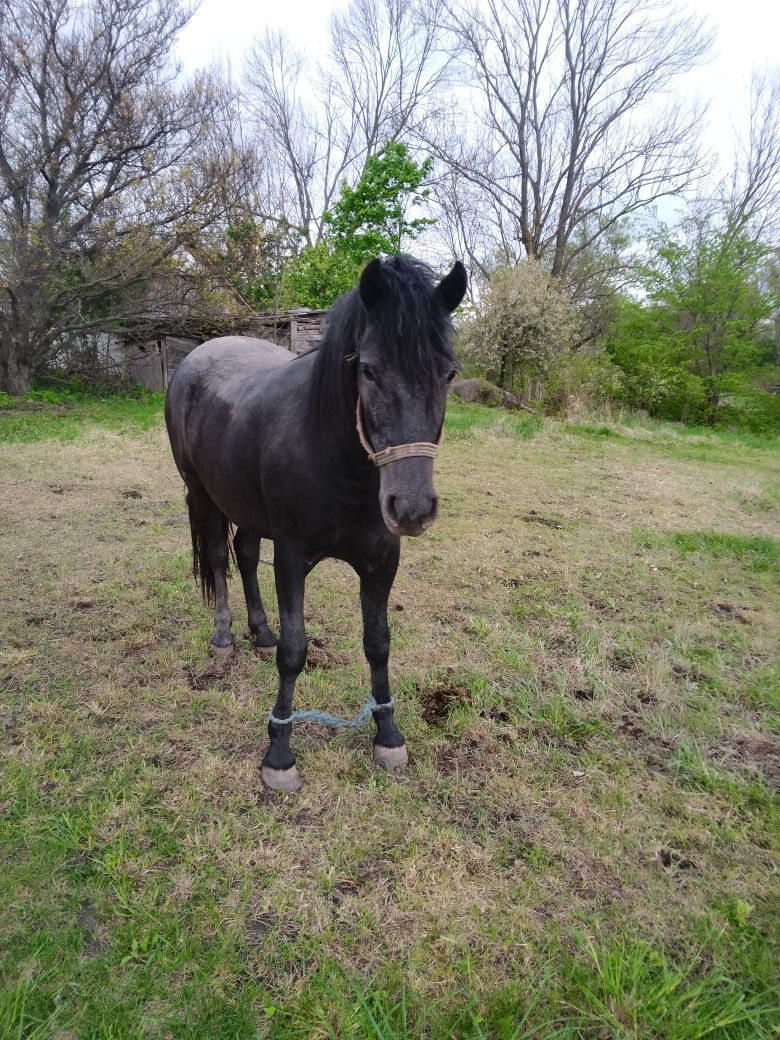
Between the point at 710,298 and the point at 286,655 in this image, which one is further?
the point at 710,298

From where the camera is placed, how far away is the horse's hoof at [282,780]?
2291mm

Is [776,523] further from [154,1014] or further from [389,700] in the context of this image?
[154,1014]

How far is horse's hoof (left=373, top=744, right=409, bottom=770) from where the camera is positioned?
2.43 metres

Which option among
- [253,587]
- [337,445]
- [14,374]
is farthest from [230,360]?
[14,374]

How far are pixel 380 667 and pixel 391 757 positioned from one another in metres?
0.39

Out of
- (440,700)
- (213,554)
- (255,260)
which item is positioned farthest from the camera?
(255,260)

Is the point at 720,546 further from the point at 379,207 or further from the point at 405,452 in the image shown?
the point at 379,207

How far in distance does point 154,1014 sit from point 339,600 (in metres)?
2.75

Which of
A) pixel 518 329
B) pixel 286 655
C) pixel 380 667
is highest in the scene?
→ pixel 518 329

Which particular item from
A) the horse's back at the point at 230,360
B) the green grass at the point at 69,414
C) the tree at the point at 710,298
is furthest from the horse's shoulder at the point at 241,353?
the tree at the point at 710,298

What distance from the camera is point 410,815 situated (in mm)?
2152

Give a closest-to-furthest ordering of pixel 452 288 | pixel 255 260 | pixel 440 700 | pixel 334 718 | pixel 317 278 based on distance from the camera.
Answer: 1. pixel 452 288
2. pixel 334 718
3. pixel 440 700
4. pixel 255 260
5. pixel 317 278

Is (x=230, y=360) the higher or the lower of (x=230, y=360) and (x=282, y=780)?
the higher

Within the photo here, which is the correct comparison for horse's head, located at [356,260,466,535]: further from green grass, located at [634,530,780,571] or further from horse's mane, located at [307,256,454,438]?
green grass, located at [634,530,780,571]
